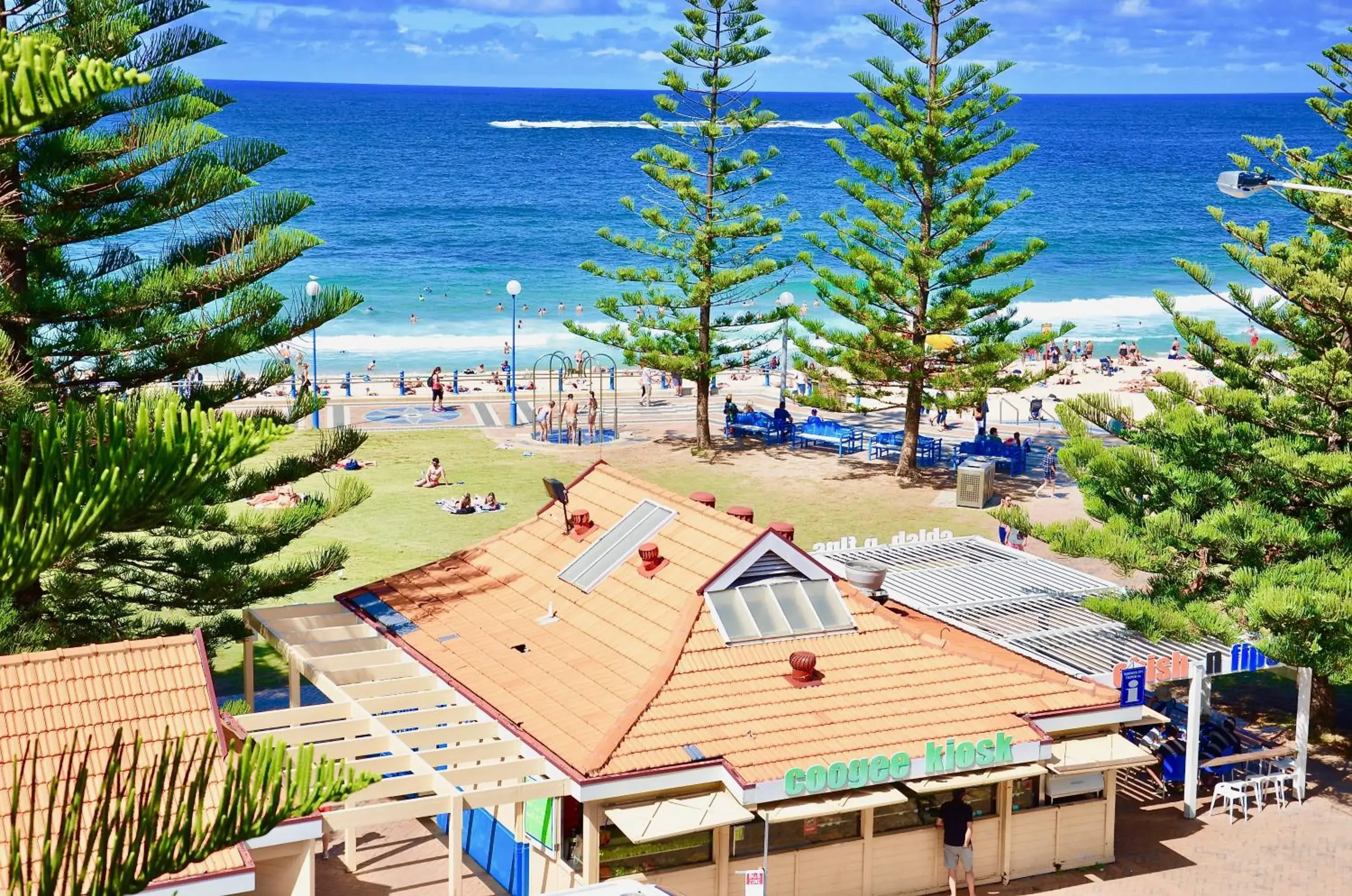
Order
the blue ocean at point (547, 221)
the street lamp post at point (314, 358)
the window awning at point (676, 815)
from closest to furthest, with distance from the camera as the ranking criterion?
1. the window awning at point (676, 815)
2. the street lamp post at point (314, 358)
3. the blue ocean at point (547, 221)

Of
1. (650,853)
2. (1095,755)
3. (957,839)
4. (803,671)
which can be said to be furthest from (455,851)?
(1095,755)

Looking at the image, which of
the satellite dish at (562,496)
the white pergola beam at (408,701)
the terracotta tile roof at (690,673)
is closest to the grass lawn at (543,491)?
the satellite dish at (562,496)

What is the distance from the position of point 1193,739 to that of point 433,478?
1639 cm

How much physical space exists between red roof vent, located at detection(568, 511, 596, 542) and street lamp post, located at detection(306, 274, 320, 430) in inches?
120

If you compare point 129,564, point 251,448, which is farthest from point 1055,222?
point 251,448

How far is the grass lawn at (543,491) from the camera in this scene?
24.0 m

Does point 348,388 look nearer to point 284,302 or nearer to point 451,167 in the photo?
point 284,302

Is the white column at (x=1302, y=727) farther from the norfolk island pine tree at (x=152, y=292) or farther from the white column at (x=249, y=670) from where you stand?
the white column at (x=249, y=670)

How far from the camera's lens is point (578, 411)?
115 feet

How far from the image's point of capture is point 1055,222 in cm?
9700

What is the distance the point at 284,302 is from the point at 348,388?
76.6ft

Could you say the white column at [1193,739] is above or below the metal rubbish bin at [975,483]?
below

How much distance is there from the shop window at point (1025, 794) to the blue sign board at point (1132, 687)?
3.50ft

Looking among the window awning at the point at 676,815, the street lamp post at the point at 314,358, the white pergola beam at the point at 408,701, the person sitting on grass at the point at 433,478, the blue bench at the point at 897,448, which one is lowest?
the window awning at the point at 676,815
